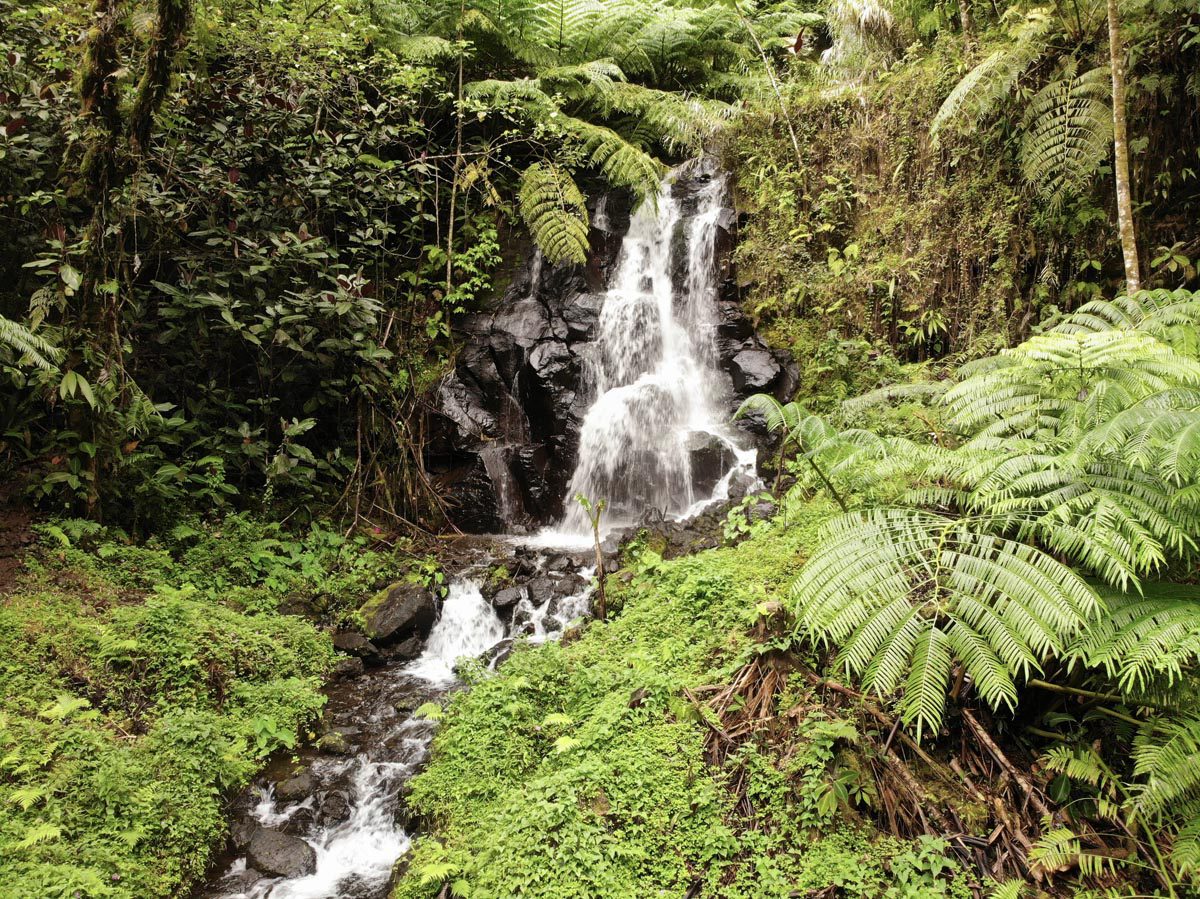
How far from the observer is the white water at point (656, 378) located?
27.6 ft

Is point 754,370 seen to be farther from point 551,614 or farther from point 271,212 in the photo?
point 271,212

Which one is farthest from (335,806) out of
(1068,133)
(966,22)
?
(966,22)

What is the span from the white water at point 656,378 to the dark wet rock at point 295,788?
4197 millimetres

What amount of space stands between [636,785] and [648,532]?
3.55 meters

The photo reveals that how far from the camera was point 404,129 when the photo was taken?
27.3 ft

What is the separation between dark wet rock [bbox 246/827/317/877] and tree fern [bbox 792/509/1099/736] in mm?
3364

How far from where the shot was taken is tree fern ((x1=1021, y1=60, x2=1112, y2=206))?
18.6ft

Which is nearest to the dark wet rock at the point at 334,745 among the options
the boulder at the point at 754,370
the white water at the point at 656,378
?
the white water at the point at 656,378

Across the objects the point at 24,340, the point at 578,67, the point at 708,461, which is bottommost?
the point at 708,461

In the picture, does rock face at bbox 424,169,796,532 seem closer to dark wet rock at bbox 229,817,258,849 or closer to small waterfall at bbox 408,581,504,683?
small waterfall at bbox 408,581,504,683

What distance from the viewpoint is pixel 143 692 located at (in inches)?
174

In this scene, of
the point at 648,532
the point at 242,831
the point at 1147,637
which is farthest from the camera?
the point at 648,532

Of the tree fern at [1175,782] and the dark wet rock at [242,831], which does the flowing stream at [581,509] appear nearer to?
the dark wet rock at [242,831]

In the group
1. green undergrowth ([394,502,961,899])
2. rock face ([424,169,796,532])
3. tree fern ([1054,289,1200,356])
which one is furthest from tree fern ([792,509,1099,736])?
rock face ([424,169,796,532])
